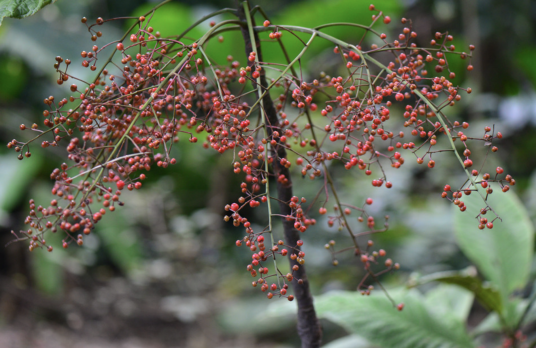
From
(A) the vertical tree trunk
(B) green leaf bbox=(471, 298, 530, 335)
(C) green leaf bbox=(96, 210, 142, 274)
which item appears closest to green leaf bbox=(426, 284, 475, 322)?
(B) green leaf bbox=(471, 298, 530, 335)

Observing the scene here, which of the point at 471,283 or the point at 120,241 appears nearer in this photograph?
the point at 471,283

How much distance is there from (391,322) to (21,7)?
4.07 feet

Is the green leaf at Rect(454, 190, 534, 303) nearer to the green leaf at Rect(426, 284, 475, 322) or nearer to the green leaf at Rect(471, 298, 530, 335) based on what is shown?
the green leaf at Rect(471, 298, 530, 335)

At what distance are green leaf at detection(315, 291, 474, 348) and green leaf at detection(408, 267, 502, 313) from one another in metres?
0.11

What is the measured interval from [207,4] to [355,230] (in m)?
4.26

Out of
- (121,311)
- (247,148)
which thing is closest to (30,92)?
(121,311)

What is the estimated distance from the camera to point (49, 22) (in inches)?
152

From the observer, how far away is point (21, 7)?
73 centimetres

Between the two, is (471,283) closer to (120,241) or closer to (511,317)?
(511,317)

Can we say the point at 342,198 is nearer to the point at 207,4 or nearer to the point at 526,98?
the point at 526,98

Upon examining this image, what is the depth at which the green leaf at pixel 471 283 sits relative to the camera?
4.15 ft

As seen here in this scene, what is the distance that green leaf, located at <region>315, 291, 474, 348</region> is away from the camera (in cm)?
128

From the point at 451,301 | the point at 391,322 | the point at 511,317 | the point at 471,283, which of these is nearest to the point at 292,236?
the point at 391,322

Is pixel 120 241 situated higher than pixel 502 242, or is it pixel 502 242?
pixel 120 241
